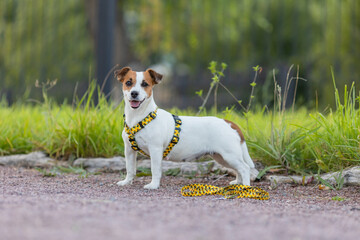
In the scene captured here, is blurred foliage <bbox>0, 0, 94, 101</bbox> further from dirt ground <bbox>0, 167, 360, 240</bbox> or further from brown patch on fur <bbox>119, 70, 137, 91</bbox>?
dirt ground <bbox>0, 167, 360, 240</bbox>

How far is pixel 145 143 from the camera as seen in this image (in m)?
3.20

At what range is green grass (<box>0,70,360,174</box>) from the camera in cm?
361

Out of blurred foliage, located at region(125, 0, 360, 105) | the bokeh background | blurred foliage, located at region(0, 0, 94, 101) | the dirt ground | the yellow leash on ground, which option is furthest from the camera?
blurred foliage, located at region(125, 0, 360, 105)

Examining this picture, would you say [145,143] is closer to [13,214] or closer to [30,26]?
[13,214]

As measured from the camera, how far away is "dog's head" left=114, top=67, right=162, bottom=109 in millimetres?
3088

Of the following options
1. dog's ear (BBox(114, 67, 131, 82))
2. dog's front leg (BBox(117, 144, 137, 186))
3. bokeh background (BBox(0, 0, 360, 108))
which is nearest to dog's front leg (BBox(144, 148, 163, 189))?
dog's front leg (BBox(117, 144, 137, 186))

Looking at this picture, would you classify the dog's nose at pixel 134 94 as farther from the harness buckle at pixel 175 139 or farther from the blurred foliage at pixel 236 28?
the blurred foliage at pixel 236 28

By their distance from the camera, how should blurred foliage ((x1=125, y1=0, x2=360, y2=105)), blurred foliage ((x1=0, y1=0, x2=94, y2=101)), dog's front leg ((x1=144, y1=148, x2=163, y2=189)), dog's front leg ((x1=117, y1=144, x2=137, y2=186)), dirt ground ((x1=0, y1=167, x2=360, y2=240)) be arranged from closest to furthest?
dirt ground ((x1=0, y1=167, x2=360, y2=240)) < dog's front leg ((x1=144, y1=148, x2=163, y2=189)) < dog's front leg ((x1=117, y1=144, x2=137, y2=186)) < blurred foliage ((x1=0, y1=0, x2=94, y2=101)) < blurred foliage ((x1=125, y1=0, x2=360, y2=105))

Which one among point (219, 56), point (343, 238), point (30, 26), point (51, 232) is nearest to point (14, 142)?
point (51, 232)

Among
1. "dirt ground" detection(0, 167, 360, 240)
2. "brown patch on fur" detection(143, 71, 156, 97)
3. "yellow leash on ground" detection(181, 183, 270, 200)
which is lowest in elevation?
"yellow leash on ground" detection(181, 183, 270, 200)

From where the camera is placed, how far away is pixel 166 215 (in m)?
2.05

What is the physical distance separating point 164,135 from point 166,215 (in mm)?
1206

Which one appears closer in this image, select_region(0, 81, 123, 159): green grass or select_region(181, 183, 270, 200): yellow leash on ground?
select_region(181, 183, 270, 200): yellow leash on ground

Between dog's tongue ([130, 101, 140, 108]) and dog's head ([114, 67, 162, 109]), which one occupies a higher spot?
dog's head ([114, 67, 162, 109])
